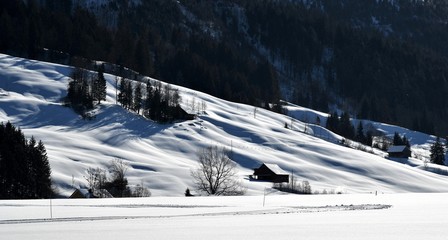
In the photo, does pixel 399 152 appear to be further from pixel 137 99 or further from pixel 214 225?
pixel 214 225

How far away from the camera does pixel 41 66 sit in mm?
151750

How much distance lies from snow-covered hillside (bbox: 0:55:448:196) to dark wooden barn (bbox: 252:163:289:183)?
2.26 metres

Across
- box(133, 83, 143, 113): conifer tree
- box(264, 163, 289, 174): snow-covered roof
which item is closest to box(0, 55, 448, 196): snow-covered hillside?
box(264, 163, 289, 174): snow-covered roof

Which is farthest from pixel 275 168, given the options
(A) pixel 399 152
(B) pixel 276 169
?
(A) pixel 399 152

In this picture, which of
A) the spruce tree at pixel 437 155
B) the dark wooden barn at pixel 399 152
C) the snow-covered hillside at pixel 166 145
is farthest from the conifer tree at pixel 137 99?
the spruce tree at pixel 437 155

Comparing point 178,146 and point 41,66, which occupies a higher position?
point 41,66

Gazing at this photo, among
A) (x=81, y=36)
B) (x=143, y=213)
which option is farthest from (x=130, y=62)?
(x=143, y=213)

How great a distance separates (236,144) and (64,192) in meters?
50.7

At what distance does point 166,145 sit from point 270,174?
76.9ft

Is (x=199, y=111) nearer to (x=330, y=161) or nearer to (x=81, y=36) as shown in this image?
(x=330, y=161)

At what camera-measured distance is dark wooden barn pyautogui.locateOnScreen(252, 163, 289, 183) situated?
94875mm

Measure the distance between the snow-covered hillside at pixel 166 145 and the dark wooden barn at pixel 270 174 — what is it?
2257mm

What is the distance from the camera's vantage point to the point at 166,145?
111250mm

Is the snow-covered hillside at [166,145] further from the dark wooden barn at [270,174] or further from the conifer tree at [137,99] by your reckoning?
the conifer tree at [137,99]
